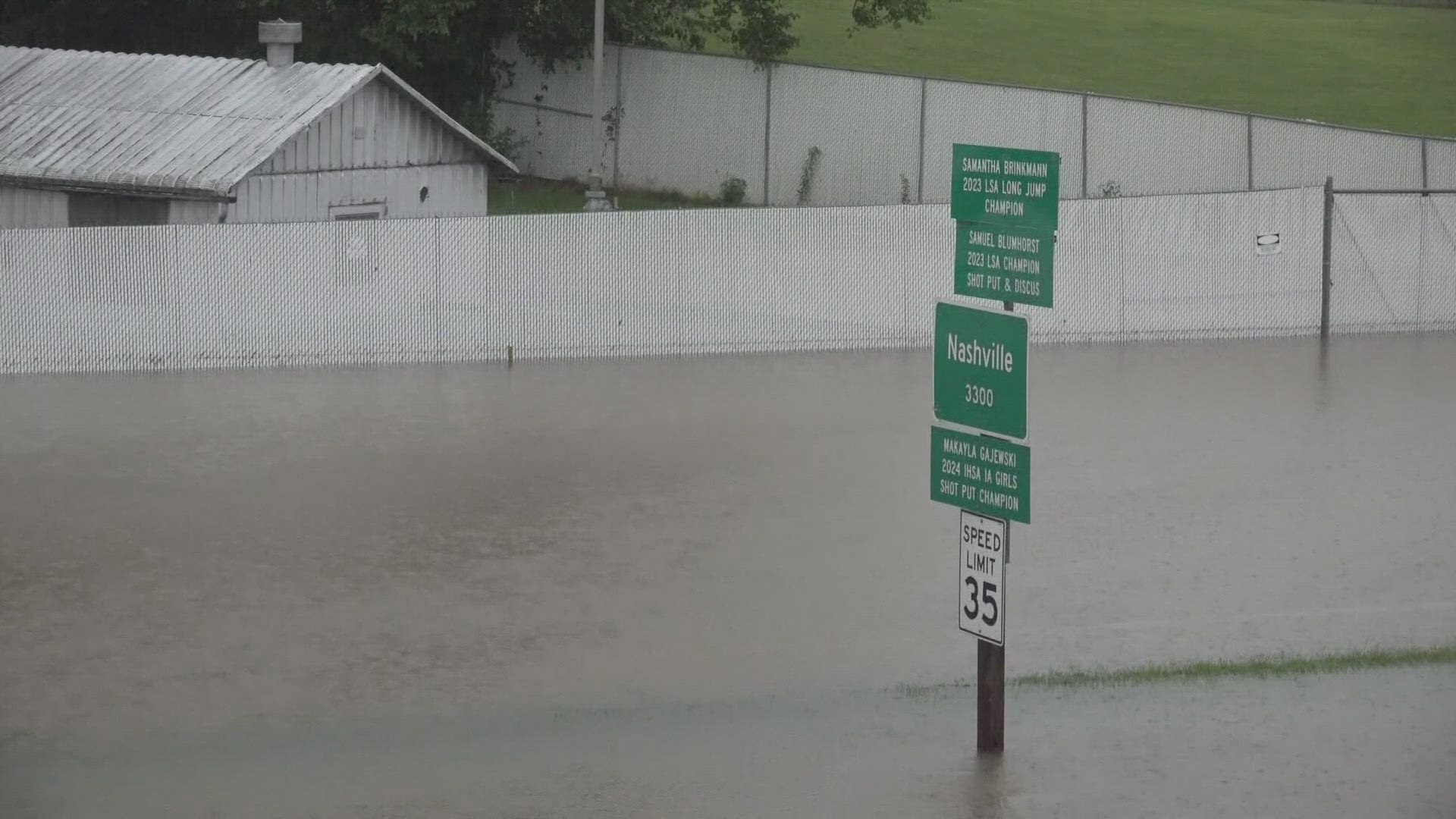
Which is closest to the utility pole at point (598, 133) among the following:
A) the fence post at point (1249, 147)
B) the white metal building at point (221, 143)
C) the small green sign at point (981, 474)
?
the white metal building at point (221, 143)

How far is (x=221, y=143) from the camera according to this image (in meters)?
25.5

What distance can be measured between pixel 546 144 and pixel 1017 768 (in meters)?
31.6

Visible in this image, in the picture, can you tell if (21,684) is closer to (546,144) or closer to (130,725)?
(130,725)

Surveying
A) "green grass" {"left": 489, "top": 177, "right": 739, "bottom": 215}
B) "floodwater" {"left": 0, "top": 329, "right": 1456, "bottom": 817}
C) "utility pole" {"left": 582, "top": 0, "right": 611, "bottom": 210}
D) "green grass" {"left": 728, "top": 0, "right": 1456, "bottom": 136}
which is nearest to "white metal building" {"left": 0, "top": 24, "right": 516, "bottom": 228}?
"utility pole" {"left": 582, "top": 0, "right": 611, "bottom": 210}

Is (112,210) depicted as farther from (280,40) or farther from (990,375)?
(990,375)

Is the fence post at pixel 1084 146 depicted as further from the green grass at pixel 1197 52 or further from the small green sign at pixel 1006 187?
the small green sign at pixel 1006 187

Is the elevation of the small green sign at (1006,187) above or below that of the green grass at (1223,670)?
above

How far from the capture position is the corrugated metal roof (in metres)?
25.2

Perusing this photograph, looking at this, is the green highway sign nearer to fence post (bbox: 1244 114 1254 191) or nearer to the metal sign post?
the metal sign post

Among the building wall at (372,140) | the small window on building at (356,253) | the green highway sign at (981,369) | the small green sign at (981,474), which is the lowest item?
the small green sign at (981,474)

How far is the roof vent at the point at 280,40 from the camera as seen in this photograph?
27109mm

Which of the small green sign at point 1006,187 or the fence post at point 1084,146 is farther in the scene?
the fence post at point 1084,146

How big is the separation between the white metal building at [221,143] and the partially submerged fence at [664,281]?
2.68m

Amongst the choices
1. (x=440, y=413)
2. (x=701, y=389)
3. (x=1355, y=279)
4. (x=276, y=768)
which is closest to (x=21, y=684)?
(x=276, y=768)
